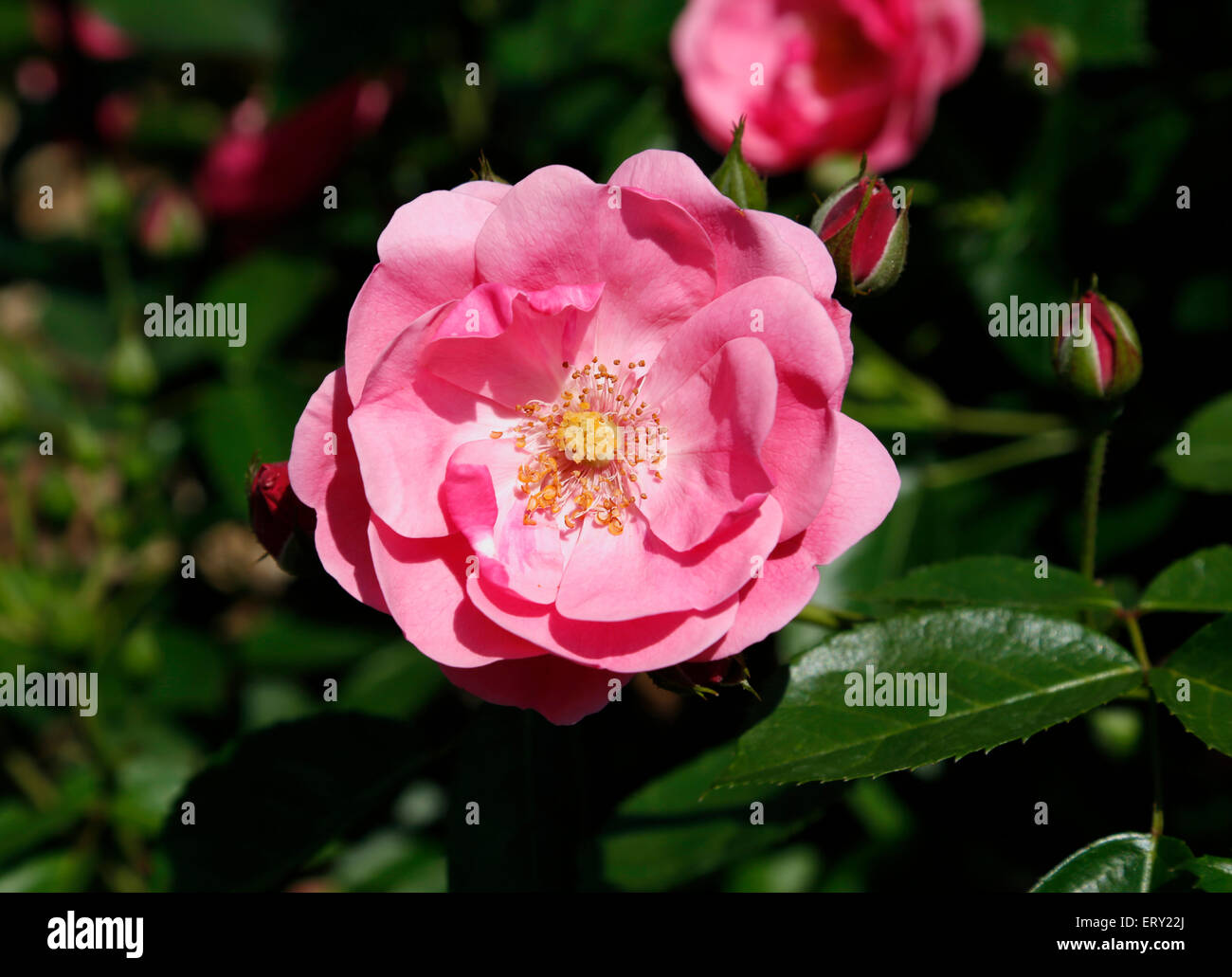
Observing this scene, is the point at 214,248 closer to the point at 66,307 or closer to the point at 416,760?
the point at 66,307

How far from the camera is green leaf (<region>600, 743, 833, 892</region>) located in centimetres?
162

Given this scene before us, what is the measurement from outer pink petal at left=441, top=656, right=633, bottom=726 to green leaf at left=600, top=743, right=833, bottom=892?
14.8 inches

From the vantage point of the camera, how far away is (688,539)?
1420 mm

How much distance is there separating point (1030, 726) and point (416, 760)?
94cm

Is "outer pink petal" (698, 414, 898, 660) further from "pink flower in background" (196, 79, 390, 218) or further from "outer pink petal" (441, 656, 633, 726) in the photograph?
"pink flower in background" (196, 79, 390, 218)

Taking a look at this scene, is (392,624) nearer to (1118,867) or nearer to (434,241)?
(434,241)

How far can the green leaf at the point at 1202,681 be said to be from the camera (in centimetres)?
129

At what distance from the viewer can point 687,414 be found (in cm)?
155

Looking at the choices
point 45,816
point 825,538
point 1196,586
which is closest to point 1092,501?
point 1196,586

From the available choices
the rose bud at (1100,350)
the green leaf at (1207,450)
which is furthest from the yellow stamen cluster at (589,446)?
the green leaf at (1207,450)

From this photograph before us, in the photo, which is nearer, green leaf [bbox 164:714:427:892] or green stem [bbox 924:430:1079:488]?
green leaf [bbox 164:714:427:892]

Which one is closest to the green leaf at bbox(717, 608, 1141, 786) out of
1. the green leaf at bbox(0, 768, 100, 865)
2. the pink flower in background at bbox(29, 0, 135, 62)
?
the green leaf at bbox(0, 768, 100, 865)

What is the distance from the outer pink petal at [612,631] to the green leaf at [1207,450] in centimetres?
106

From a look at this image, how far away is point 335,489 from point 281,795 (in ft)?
2.04
